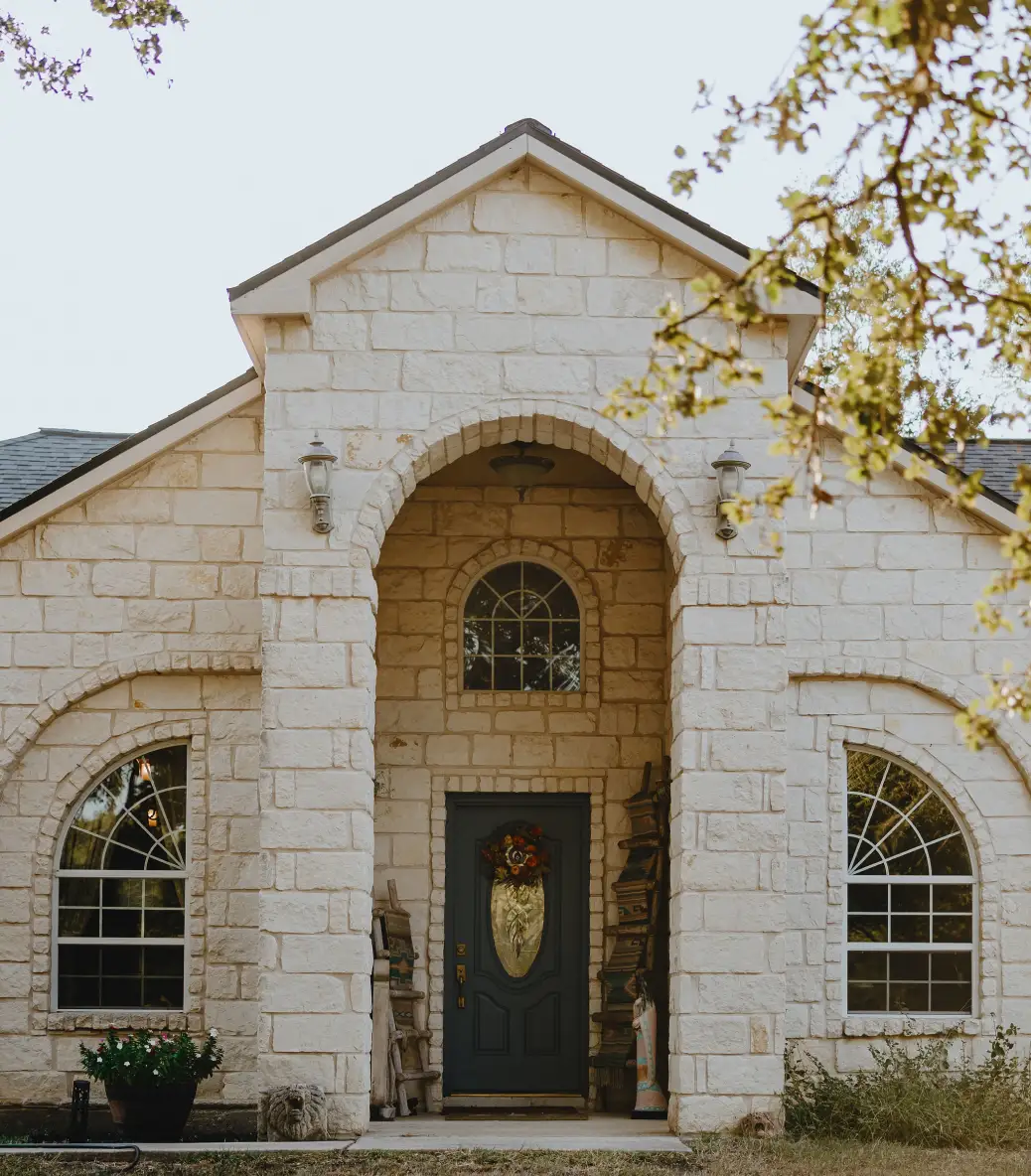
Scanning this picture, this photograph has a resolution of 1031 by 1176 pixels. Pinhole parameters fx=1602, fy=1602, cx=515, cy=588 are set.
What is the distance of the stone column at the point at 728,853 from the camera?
31.2ft

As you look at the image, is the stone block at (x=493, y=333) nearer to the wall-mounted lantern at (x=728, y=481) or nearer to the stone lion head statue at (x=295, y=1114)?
the wall-mounted lantern at (x=728, y=481)

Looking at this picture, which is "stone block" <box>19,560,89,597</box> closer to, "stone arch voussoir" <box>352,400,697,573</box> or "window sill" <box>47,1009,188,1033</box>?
"stone arch voussoir" <box>352,400,697,573</box>

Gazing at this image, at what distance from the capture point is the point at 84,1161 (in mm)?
8844

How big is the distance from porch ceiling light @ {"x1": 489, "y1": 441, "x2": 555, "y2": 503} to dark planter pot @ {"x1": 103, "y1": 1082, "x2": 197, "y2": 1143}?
188 inches

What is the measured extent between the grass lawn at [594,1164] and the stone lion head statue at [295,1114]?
0.46 metres

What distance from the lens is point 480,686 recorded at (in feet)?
40.5

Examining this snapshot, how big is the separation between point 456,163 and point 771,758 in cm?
419

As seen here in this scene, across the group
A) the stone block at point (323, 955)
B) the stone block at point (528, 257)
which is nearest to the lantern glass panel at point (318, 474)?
the stone block at point (528, 257)

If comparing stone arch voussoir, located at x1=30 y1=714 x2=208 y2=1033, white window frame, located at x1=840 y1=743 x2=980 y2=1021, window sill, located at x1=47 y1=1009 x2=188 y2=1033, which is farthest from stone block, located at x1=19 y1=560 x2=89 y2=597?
white window frame, located at x1=840 y1=743 x2=980 y2=1021

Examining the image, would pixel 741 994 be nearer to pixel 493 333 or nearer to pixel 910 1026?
pixel 910 1026

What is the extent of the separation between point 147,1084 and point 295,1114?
3.69 feet

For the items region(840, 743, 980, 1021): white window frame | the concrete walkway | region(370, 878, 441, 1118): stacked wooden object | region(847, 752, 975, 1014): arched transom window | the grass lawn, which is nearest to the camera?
the grass lawn

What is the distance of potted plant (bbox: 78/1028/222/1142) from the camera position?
984cm

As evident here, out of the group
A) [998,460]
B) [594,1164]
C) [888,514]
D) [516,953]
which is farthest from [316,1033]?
[998,460]
